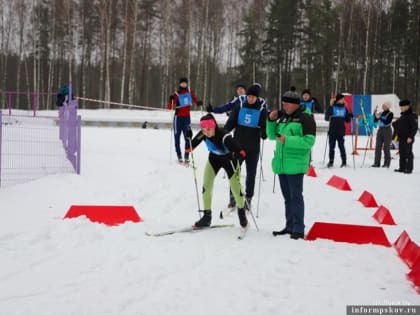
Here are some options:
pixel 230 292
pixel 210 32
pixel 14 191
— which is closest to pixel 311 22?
pixel 210 32

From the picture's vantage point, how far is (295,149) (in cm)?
540

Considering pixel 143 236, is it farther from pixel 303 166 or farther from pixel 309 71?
pixel 309 71

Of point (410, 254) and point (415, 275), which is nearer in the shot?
point (415, 275)

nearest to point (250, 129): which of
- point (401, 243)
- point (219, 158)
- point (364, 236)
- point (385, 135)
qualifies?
point (219, 158)

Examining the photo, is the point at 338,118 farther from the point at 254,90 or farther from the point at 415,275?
the point at 415,275

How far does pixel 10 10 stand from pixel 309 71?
26413mm

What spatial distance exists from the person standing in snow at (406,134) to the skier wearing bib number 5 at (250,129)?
6366 millimetres

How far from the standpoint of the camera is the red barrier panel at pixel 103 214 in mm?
5883

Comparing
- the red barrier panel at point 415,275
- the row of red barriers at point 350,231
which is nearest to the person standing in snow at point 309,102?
the row of red barriers at point 350,231

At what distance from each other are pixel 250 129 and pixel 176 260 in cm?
298

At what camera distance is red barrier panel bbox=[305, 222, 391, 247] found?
522cm

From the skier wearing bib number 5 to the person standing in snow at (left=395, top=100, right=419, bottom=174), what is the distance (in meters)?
→ 6.37

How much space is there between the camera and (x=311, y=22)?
122ft

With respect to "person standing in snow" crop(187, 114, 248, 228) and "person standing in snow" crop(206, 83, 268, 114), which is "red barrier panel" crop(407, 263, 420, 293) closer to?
"person standing in snow" crop(187, 114, 248, 228)
